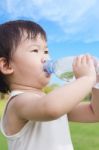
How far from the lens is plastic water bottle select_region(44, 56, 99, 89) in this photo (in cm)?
172

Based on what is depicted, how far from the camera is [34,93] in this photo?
171cm

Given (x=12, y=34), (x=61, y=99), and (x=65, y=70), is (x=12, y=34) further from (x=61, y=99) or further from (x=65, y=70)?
(x=61, y=99)

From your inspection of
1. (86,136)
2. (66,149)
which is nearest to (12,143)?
(66,149)

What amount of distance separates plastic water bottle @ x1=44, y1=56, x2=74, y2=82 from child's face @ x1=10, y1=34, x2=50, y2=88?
0.02m

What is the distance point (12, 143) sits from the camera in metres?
1.72

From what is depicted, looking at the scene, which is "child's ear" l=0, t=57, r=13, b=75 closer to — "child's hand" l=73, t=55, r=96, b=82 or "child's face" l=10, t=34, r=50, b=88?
"child's face" l=10, t=34, r=50, b=88

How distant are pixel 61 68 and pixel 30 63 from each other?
0.15 metres

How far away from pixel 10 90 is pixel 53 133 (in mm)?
258

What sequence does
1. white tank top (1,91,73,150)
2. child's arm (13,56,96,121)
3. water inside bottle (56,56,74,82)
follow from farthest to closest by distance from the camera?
water inside bottle (56,56,74,82)
white tank top (1,91,73,150)
child's arm (13,56,96,121)

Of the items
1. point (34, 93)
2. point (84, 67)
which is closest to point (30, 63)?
point (34, 93)

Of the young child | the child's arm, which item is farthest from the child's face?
the child's arm

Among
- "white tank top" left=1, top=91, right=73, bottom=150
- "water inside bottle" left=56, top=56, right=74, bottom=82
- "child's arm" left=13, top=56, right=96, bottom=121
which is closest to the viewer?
"child's arm" left=13, top=56, right=96, bottom=121

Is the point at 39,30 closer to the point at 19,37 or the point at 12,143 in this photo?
the point at 19,37

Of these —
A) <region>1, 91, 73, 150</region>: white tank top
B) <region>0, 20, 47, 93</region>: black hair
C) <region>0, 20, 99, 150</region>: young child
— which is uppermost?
<region>0, 20, 47, 93</region>: black hair
